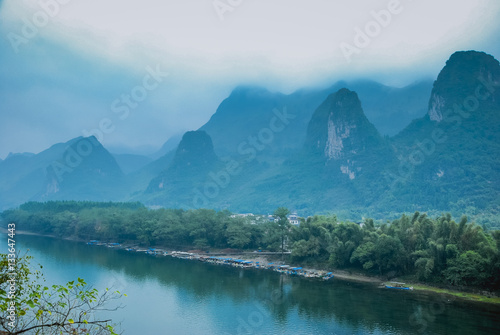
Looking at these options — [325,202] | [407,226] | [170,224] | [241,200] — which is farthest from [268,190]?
[407,226]

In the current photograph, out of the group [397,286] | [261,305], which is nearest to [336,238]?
[397,286]

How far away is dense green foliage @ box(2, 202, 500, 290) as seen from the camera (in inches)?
1001

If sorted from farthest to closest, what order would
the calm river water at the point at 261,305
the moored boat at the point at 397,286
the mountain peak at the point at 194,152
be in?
the mountain peak at the point at 194,152, the moored boat at the point at 397,286, the calm river water at the point at 261,305

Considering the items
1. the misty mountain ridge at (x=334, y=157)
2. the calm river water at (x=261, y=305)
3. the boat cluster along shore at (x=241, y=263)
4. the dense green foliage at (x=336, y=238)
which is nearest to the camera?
the calm river water at (x=261, y=305)

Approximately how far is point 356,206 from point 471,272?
51629 millimetres

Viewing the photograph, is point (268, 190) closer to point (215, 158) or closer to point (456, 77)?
point (215, 158)

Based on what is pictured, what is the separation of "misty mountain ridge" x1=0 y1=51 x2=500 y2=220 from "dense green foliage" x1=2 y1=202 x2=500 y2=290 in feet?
107

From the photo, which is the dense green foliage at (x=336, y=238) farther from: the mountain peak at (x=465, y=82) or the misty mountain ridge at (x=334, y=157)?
the mountain peak at (x=465, y=82)

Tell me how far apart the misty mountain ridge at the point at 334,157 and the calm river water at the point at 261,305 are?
38.8 metres

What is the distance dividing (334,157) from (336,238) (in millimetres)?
63283

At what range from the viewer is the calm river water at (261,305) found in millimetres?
19609

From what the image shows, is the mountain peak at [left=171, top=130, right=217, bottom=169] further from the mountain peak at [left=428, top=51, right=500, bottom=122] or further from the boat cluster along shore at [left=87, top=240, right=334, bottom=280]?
the boat cluster along shore at [left=87, top=240, right=334, bottom=280]

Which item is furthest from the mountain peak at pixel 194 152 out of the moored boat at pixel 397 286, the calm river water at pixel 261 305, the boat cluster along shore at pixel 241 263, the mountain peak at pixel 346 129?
the moored boat at pixel 397 286

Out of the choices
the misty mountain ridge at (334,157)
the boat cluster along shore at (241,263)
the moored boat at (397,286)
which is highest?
the misty mountain ridge at (334,157)
